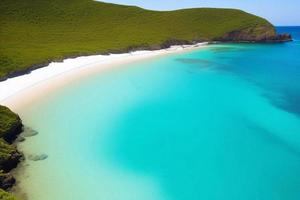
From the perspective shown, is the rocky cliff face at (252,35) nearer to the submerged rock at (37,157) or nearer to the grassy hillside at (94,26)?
the grassy hillside at (94,26)

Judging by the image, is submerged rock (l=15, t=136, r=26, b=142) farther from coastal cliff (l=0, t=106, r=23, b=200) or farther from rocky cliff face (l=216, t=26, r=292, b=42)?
rocky cliff face (l=216, t=26, r=292, b=42)

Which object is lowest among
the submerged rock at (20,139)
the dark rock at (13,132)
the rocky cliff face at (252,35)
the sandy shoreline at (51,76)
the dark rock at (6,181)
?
the rocky cliff face at (252,35)

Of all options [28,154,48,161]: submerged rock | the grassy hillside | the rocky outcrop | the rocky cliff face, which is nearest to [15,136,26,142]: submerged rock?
the rocky outcrop

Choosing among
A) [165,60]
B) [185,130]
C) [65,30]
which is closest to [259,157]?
[185,130]

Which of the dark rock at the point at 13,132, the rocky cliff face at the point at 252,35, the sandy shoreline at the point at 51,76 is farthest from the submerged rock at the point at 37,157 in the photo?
the rocky cliff face at the point at 252,35

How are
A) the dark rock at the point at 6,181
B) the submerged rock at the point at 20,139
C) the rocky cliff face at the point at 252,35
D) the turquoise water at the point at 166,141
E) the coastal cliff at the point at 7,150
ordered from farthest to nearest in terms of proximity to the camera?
the rocky cliff face at the point at 252,35, the submerged rock at the point at 20,139, the turquoise water at the point at 166,141, the coastal cliff at the point at 7,150, the dark rock at the point at 6,181

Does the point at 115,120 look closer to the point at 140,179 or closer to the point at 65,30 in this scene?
the point at 140,179
